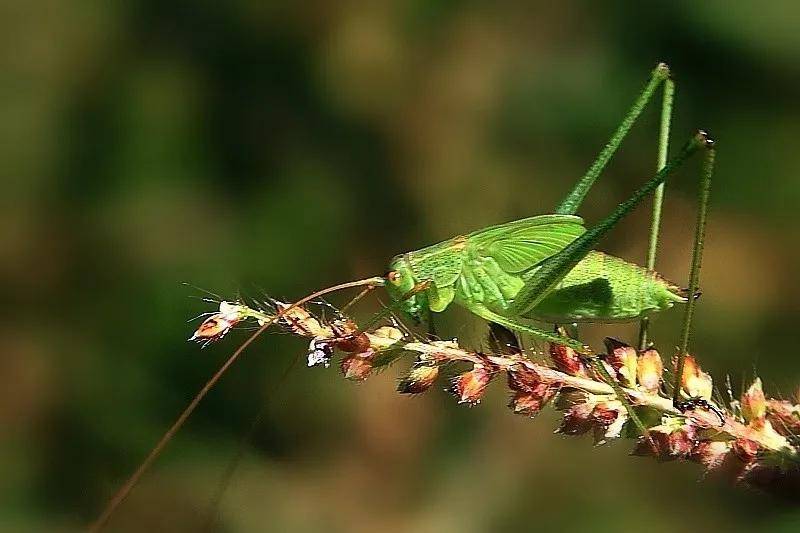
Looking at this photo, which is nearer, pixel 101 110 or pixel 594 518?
pixel 594 518

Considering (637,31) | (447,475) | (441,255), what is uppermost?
(637,31)

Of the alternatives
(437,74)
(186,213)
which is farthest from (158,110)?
(437,74)

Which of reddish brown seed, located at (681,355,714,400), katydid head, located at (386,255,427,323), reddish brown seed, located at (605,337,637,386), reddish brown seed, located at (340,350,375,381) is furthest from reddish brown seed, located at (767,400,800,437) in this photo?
katydid head, located at (386,255,427,323)

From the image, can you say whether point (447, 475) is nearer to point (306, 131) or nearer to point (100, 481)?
point (100, 481)

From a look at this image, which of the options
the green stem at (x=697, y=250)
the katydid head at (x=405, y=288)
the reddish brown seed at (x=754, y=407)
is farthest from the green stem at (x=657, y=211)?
the katydid head at (x=405, y=288)

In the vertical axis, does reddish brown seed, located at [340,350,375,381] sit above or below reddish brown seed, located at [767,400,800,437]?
below

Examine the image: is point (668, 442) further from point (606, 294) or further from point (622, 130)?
point (622, 130)

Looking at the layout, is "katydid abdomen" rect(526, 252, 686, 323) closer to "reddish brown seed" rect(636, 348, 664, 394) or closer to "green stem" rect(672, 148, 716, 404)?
"green stem" rect(672, 148, 716, 404)

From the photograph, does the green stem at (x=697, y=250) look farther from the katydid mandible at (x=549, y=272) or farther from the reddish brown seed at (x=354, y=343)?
the reddish brown seed at (x=354, y=343)
